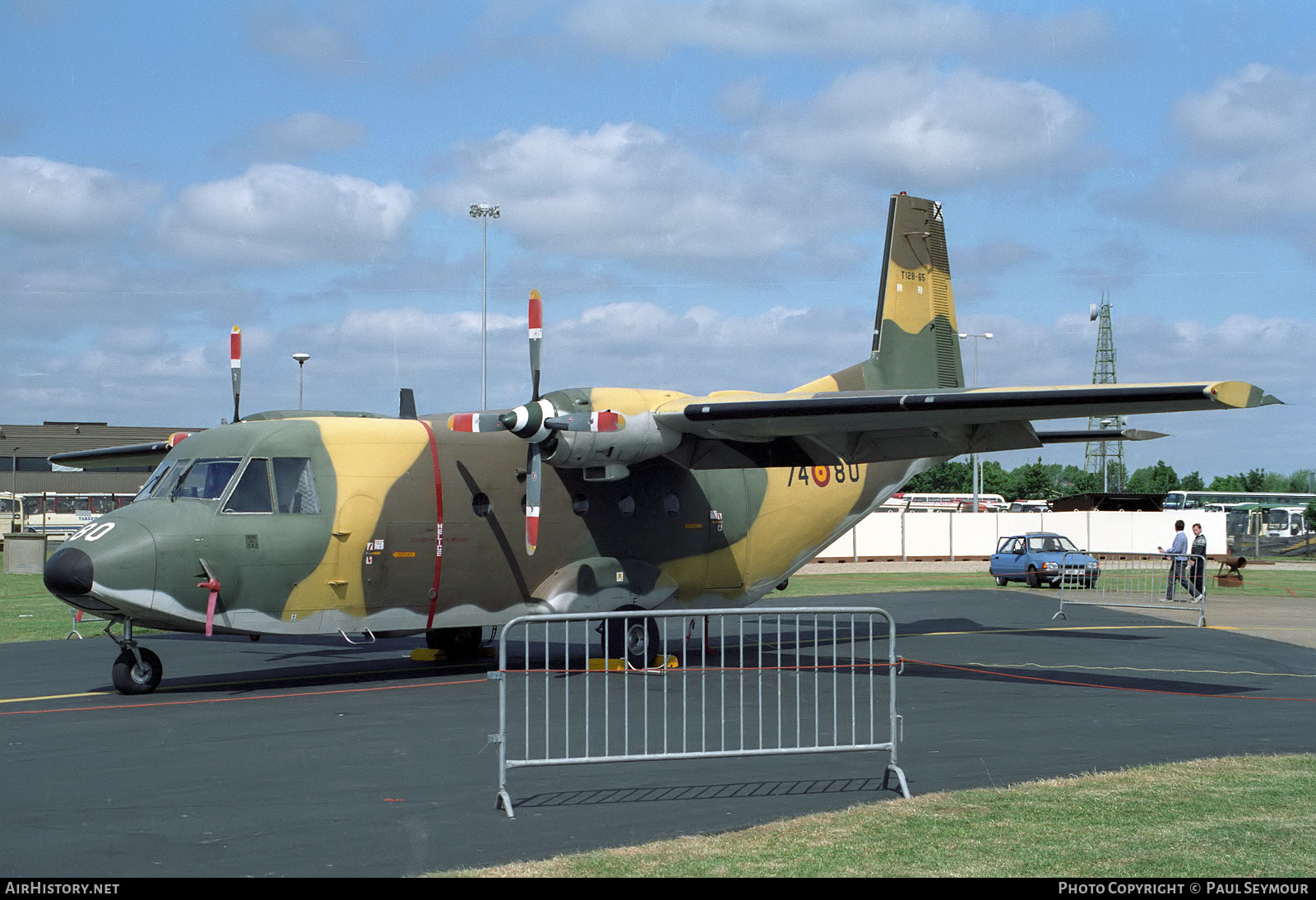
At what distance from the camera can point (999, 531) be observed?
53469 millimetres

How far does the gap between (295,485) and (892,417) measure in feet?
24.7

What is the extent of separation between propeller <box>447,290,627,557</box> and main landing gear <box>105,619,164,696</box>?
4779 millimetres

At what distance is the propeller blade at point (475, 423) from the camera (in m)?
16.3

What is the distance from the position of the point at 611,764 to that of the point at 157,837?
3795mm

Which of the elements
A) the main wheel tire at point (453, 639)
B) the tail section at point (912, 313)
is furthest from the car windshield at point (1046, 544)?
the main wheel tire at point (453, 639)

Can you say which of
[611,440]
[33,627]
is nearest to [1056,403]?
[611,440]


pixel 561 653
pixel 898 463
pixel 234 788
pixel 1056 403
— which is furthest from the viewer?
pixel 898 463

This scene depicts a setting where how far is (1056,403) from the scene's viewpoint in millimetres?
14211

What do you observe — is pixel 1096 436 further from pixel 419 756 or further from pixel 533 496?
pixel 419 756

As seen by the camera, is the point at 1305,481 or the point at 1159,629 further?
the point at 1305,481

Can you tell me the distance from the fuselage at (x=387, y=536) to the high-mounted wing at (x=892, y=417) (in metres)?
0.87

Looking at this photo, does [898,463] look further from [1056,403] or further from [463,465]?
[463,465]

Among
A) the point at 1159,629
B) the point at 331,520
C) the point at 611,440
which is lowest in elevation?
the point at 1159,629

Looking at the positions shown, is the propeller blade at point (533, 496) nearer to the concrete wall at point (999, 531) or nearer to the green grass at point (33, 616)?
the green grass at point (33, 616)
